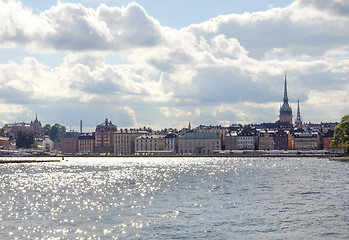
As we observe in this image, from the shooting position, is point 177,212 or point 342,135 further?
point 342,135

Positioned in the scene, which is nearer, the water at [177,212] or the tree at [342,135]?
the water at [177,212]

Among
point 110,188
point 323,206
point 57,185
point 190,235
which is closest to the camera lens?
point 190,235

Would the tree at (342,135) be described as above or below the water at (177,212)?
above

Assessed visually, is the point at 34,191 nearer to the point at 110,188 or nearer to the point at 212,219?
the point at 110,188

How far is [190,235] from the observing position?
3756 centimetres

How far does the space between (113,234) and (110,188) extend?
34.8m

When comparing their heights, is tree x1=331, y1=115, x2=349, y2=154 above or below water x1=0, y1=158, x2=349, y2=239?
above

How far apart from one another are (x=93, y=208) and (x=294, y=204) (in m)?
16.1

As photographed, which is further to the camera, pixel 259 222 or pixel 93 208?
pixel 93 208

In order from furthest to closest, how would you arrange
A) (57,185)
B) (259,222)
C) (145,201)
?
1. (57,185)
2. (145,201)
3. (259,222)

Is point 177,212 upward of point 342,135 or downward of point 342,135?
downward

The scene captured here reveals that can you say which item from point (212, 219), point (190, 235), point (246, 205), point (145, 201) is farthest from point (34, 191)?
point (190, 235)

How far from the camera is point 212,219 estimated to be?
4381cm

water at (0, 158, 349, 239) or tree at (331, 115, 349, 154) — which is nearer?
water at (0, 158, 349, 239)
